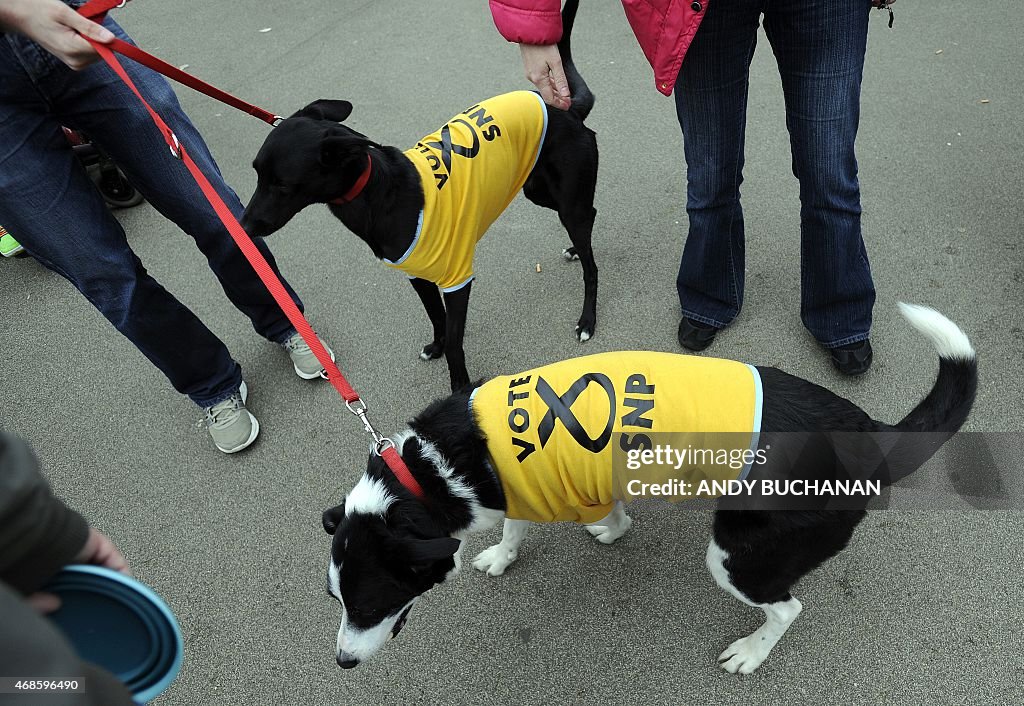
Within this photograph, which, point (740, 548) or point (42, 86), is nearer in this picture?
point (740, 548)

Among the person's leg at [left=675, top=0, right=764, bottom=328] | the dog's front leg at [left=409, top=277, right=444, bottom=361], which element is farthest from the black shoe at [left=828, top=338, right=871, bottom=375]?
the dog's front leg at [left=409, top=277, right=444, bottom=361]

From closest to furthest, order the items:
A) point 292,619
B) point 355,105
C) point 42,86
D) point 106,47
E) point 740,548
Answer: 1. point 740,548
2. point 106,47
3. point 42,86
4. point 292,619
5. point 355,105

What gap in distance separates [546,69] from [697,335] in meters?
1.24

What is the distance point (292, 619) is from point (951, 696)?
1849 millimetres

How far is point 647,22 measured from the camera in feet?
6.00

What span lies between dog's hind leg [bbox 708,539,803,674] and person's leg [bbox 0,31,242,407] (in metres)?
1.92

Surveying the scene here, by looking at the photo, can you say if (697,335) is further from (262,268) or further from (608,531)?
(262,268)

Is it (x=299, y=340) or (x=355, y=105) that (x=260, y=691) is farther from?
(x=355, y=105)

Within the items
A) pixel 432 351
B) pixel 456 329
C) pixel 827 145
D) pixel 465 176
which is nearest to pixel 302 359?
pixel 432 351

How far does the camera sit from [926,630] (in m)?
1.74

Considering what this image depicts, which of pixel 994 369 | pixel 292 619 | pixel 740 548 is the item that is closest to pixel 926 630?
pixel 740 548

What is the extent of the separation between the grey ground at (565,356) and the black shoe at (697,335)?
7cm

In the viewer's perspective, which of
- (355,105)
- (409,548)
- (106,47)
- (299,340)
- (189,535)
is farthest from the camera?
(355,105)
